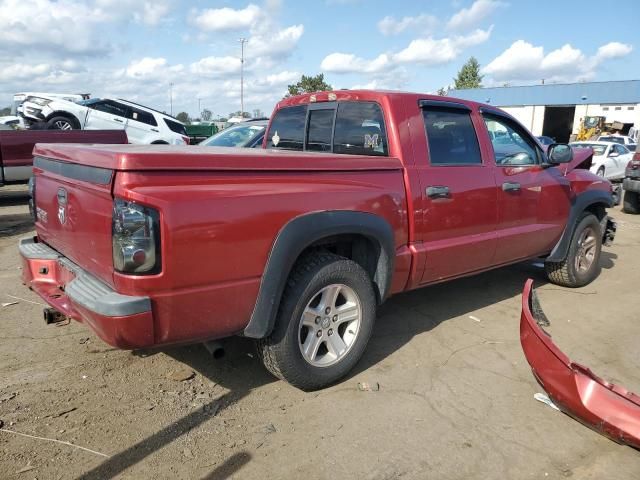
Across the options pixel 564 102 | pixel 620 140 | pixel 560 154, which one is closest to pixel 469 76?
pixel 564 102

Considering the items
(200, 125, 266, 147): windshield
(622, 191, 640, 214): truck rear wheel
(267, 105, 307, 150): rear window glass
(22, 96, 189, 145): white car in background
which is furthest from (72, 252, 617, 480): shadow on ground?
(22, 96, 189, 145): white car in background

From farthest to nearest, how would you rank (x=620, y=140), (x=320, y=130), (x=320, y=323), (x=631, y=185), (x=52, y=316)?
1. (x=620, y=140)
2. (x=631, y=185)
3. (x=320, y=130)
4. (x=320, y=323)
5. (x=52, y=316)

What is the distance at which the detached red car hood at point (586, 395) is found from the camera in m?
2.71

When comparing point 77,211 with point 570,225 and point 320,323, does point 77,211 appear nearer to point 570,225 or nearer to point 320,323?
point 320,323

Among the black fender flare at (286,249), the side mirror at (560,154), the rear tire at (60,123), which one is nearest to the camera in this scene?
the black fender flare at (286,249)

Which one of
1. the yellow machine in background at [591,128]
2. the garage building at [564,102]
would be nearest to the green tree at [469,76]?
the garage building at [564,102]

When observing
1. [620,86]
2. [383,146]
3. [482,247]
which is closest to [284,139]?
[383,146]

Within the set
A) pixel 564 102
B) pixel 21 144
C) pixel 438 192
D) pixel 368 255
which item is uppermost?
pixel 564 102

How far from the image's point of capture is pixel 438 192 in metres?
3.74

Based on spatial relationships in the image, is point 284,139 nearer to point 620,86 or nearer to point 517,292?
point 517,292

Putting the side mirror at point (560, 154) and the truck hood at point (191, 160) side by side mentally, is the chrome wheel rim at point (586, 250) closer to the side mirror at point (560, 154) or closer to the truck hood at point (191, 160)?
the side mirror at point (560, 154)

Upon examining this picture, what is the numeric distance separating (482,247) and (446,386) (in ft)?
4.25

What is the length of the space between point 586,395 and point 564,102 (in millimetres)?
49729

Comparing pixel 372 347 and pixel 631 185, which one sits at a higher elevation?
pixel 631 185
